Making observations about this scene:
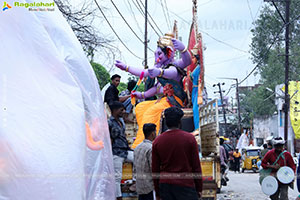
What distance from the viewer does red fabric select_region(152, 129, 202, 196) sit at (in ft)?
15.5

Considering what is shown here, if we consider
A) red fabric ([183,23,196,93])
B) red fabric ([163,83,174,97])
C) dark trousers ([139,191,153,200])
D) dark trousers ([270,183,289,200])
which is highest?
red fabric ([183,23,196,93])

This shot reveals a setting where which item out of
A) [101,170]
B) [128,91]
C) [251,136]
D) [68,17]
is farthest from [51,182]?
[251,136]

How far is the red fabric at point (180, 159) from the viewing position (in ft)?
15.5

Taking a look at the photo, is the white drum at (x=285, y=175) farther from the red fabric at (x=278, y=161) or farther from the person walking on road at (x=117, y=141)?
the person walking on road at (x=117, y=141)

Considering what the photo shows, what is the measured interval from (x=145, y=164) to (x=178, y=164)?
129 centimetres

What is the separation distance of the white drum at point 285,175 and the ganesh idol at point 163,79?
213 cm

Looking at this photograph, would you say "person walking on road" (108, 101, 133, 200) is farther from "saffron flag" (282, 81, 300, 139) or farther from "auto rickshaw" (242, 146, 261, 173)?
"saffron flag" (282, 81, 300, 139)

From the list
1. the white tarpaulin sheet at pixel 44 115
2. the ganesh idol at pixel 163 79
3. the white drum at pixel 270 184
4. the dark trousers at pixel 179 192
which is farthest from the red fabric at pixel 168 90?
the white tarpaulin sheet at pixel 44 115

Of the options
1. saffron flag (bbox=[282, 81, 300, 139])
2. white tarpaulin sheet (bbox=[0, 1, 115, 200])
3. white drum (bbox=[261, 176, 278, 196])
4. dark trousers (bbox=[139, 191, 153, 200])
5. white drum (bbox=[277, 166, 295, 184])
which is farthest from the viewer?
saffron flag (bbox=[282, 81, 300, 139])

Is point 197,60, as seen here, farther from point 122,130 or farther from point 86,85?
point 86,85

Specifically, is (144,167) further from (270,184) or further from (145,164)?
(270,184)

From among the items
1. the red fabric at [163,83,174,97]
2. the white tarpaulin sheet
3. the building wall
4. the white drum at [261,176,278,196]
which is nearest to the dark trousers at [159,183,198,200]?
the white tarpaulin sheet

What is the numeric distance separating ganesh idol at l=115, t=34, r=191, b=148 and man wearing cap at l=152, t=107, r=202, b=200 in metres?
3.40

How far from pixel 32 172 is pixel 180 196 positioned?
166 cm
